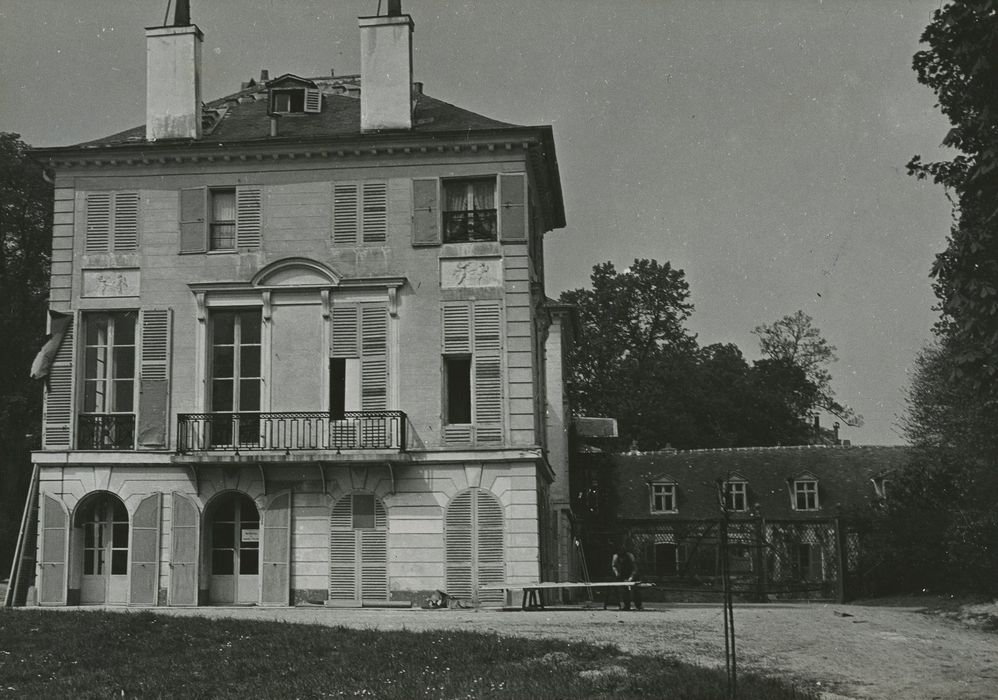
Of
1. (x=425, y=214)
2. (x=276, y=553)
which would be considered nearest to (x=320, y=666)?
(x=276, y=553)

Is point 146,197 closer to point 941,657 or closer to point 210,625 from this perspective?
point 210,625

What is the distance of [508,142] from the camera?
28.9 meters

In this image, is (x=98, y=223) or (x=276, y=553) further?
(x=98, y=223)

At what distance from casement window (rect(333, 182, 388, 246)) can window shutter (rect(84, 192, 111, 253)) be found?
5404mm

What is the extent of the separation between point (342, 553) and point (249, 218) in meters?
7.98

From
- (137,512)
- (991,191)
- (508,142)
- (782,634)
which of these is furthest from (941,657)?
(137,512)

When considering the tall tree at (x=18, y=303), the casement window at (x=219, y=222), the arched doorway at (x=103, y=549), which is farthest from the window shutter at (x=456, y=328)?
the tall tree at (x=18, y=303)

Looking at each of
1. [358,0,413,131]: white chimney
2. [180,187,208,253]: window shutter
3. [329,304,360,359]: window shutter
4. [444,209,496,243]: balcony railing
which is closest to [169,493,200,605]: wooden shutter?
[329,304,360,359]: window shutter

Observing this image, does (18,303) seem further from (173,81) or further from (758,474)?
(758,474)

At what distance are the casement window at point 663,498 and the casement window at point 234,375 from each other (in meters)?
30.7

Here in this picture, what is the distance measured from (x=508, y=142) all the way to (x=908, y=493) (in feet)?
57.2

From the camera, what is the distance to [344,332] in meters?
28.9

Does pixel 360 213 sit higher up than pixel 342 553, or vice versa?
pixel 360 213

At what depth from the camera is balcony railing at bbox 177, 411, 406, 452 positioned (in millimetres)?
28188
